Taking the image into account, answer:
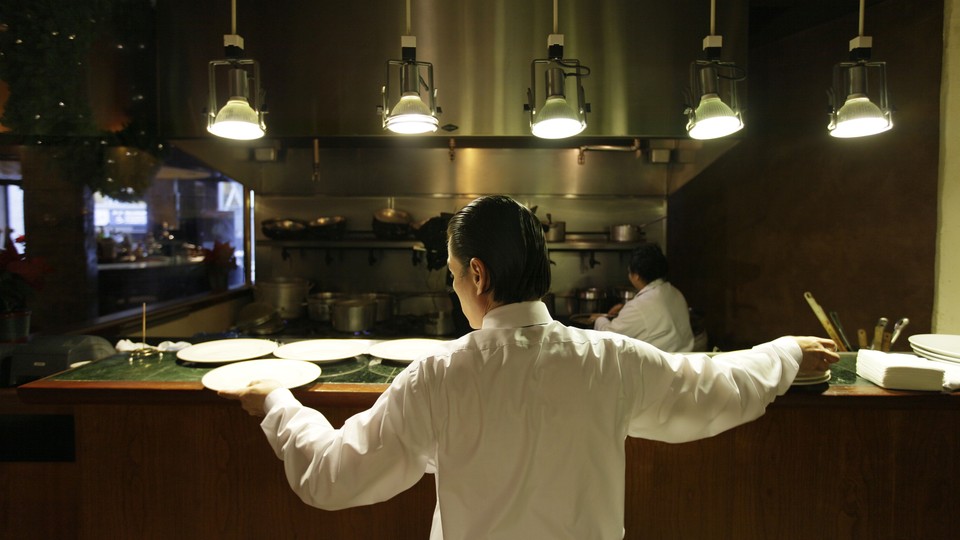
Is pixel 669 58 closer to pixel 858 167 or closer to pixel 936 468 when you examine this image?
pixel 858 167

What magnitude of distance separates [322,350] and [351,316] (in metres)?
1.79

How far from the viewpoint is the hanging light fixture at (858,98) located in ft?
6.29

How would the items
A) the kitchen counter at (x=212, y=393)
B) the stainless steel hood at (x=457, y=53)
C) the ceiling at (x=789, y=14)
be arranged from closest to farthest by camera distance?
the kitchen counter at (x=212, y=393) → the stainless steel hood at (x=457, y=53) → the ceiling at (x=789, y=14)

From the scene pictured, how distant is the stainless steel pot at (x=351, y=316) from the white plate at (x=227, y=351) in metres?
1.58

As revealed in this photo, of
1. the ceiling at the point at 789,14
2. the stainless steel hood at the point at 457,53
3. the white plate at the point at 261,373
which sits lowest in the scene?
the white plate at the point at 261,373

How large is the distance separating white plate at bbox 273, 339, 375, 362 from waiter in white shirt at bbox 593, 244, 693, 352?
1.87 meters

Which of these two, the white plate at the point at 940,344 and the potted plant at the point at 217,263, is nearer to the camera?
the white plate at the point at 940,344

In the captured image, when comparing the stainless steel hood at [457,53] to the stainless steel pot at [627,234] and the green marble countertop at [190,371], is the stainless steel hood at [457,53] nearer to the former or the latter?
the stainless steel pot at [627,234]

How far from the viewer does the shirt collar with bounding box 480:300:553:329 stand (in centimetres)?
108

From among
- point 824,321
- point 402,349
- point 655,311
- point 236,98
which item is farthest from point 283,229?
point 824,321

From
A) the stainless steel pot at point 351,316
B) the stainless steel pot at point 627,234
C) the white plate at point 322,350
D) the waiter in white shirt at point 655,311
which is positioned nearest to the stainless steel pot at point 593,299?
the stainless steel pot at point 627,234

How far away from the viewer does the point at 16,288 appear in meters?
2.49

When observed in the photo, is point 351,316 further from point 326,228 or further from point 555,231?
point 555,231

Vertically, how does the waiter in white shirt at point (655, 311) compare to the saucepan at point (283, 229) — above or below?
below
